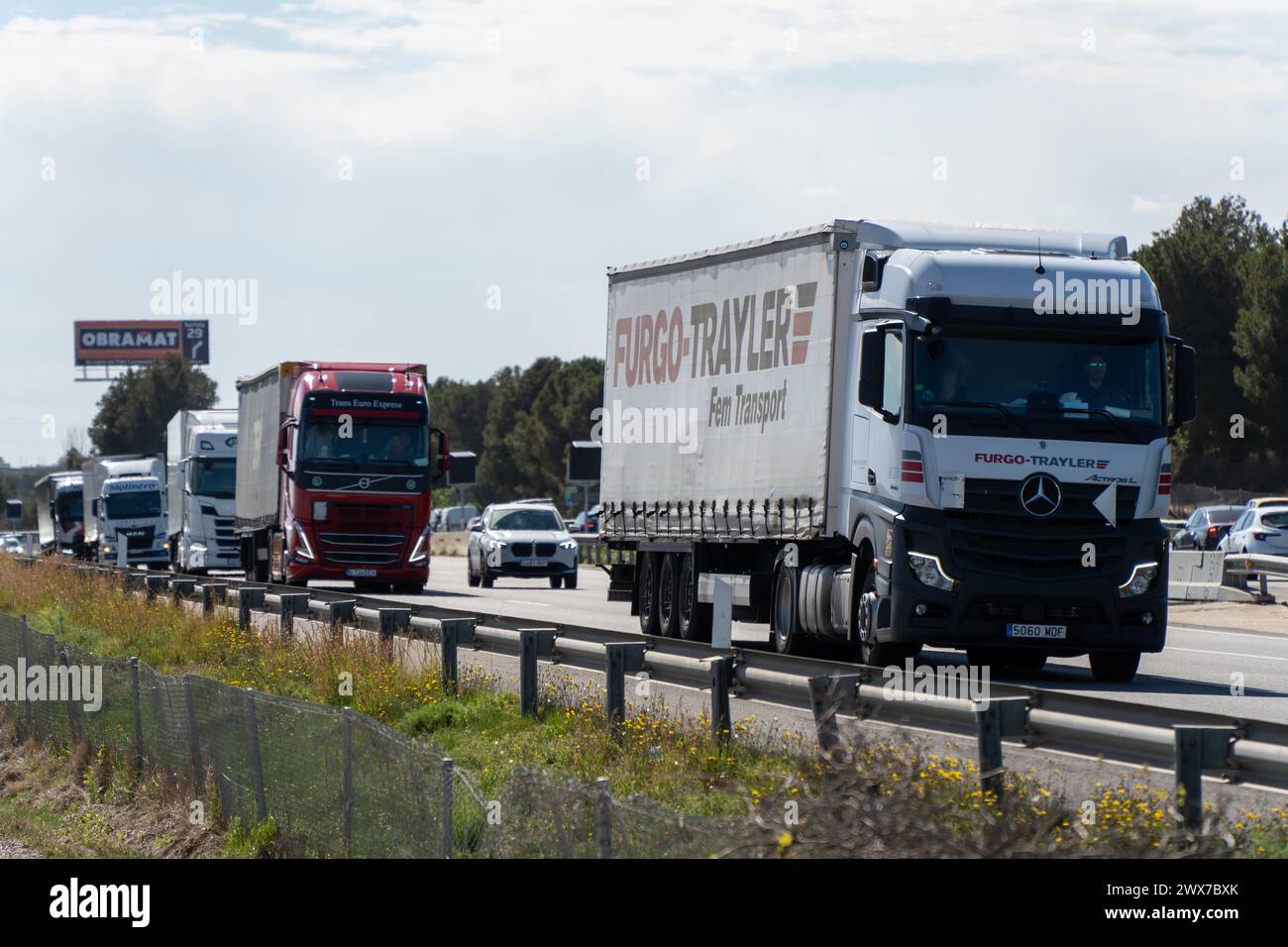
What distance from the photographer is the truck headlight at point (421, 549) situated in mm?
33188

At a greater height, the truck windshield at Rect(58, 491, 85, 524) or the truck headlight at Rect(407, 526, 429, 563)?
the truck headlight at Rect(407, 526, 429, 563)

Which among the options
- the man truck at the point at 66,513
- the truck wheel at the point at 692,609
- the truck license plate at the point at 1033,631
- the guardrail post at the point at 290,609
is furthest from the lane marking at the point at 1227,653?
the man truck at the point at 66,513

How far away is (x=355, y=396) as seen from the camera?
32.5m

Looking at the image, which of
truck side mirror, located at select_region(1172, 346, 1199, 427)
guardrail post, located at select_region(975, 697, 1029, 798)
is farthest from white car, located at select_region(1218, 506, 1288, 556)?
guardrail post, located at select_region(975, 697, 1029, 798)

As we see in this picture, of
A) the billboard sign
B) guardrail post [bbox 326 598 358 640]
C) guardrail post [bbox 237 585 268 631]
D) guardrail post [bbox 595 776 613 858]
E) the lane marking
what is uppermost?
the billboard sign

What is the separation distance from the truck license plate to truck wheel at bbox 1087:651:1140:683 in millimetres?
1128

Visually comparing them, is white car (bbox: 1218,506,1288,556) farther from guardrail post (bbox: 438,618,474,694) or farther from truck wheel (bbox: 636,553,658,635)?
guardrail post (bbox: 438,618,474,694)

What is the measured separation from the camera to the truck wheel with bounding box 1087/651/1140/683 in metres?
17.0

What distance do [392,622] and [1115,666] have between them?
21.5ft

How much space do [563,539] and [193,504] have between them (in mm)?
10319

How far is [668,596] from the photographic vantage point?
70.8 ft

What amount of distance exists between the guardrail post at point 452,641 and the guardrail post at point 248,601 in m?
5.31

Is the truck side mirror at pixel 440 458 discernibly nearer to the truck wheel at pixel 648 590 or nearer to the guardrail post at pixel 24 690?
the truck wheel at pixel 648 590

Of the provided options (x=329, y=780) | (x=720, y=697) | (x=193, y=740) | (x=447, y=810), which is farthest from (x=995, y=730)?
(x=193, y=740)
